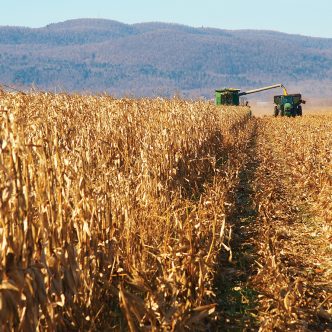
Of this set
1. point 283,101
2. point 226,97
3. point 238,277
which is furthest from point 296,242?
point 226,97

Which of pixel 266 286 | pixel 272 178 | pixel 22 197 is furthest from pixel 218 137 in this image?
pixel 22 197

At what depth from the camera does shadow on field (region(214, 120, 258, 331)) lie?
174 inches

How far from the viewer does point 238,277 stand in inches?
211

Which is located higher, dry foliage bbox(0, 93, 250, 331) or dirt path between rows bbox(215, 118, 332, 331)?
dry foliage bbox(0, 93, 250, 331)

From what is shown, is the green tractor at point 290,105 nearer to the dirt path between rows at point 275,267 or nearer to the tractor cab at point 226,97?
the tractor cab at point 226,97

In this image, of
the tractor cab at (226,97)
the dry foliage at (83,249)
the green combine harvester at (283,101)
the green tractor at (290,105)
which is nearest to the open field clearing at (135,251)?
the dry foliage at (83,249)

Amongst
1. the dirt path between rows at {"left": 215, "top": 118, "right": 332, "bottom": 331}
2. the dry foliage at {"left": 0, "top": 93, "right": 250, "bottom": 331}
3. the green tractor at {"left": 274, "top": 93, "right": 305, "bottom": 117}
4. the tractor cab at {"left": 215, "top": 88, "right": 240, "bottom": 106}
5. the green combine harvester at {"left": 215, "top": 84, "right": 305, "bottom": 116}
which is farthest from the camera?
the tractor cab at {"left": 215, "top": 88, "right": 240, "bottom": 106}

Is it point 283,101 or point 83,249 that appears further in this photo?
point 283,101

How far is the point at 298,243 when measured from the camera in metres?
6.41

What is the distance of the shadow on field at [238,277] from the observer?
4410mm

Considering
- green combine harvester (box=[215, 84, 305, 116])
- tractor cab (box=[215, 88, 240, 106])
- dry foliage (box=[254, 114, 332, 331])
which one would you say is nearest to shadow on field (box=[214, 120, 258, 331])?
dry foliage (box=[254, 114, 332, 331])

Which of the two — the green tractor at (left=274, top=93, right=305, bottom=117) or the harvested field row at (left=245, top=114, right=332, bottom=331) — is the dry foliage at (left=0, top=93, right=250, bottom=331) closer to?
the harvested field row at (left=245, top=114, right=332, bottom=331)

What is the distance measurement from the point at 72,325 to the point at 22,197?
1.09 meters

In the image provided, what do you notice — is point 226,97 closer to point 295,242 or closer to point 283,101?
point 283,101
